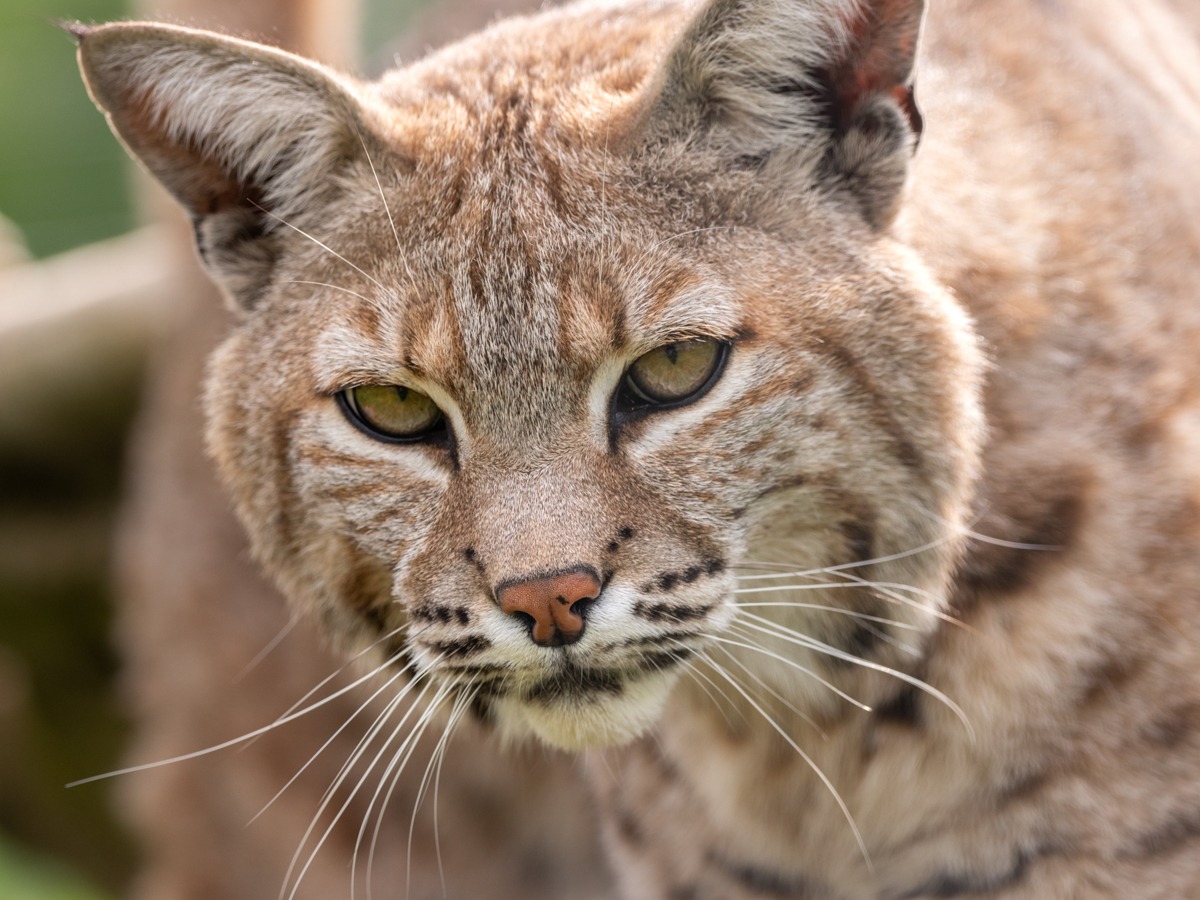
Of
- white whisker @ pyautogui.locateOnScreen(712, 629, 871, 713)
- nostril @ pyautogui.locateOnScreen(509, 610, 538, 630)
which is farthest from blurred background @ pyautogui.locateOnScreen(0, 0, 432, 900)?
nostril @ pyautogui.locateOnScreen(509, 610, 538, 630)

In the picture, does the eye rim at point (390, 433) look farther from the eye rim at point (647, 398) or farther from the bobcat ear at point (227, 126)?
the bobcat ear at point (227, 126)

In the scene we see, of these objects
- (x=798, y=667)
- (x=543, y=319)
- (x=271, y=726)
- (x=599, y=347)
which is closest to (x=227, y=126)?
(x=543, y=319)

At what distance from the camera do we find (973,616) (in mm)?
2947

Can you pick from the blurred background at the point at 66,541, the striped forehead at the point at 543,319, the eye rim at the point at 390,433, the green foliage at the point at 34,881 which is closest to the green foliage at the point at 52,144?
the blurred background at the point at 66,541

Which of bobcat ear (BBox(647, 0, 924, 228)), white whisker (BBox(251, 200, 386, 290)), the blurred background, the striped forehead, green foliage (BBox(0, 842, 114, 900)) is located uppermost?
bobcat ear (BBox(647, 0, 924, 228))

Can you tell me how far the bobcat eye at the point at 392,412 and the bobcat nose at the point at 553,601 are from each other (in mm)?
405

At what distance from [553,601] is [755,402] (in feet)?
1.65

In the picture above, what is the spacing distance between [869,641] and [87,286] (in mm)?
5025

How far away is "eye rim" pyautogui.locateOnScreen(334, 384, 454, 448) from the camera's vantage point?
2676mm

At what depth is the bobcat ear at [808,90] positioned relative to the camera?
8.54ft

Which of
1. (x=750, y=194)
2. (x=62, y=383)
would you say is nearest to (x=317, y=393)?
(x=750, y=194)

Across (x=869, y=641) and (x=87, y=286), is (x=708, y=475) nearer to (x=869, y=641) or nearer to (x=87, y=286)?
(x=869, y=641)

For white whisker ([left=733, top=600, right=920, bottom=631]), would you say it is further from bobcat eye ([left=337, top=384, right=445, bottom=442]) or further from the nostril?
bobcat eye ([left=337, top=384, right=445, bottom=442])

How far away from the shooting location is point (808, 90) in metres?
2.75
